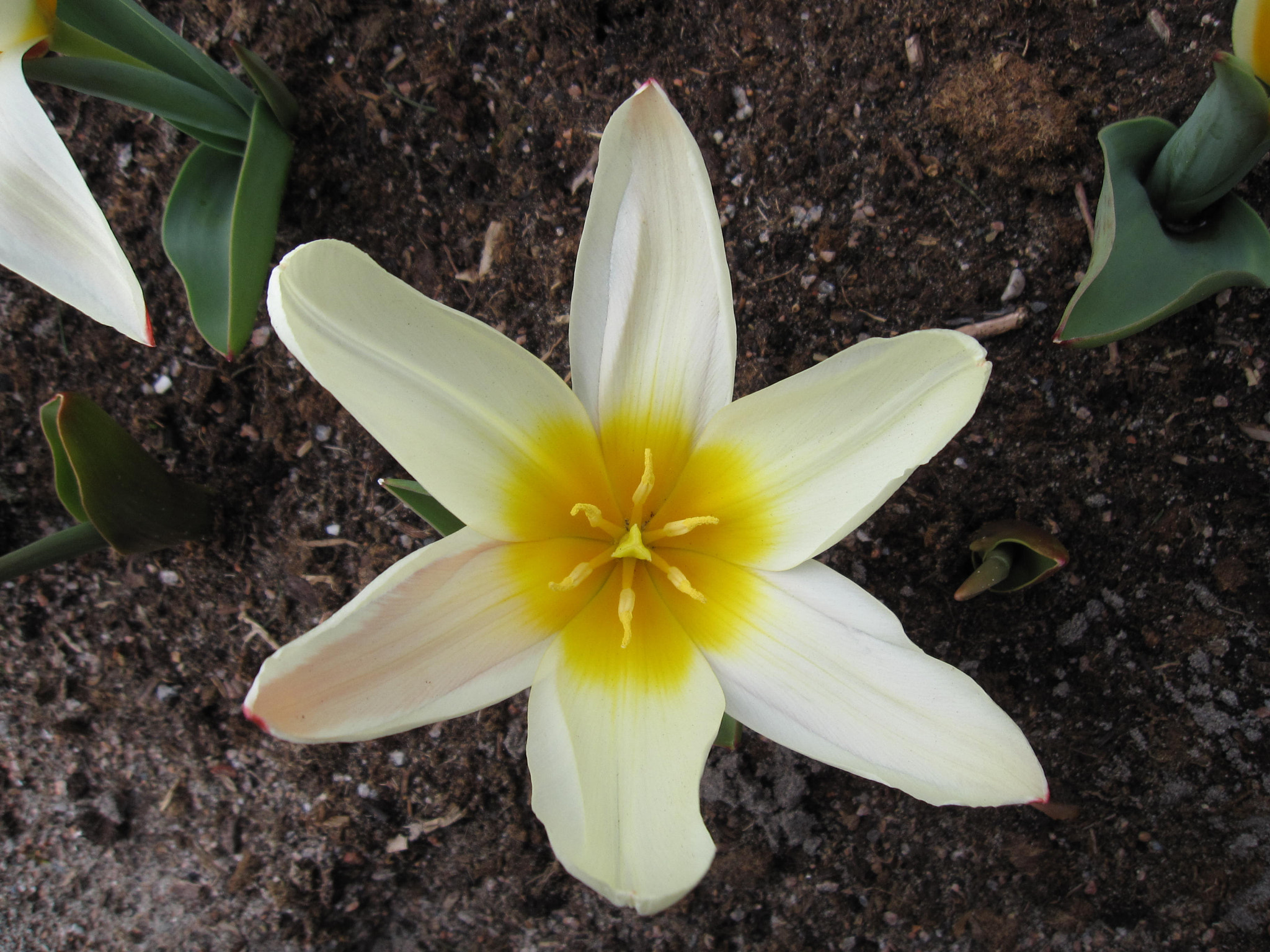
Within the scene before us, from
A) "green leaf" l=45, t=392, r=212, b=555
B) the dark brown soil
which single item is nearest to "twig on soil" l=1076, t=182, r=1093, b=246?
→ the dark brown soil

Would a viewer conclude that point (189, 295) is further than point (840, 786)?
No

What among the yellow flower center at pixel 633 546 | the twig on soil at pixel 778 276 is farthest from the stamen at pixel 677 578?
the twig on soil at pixel 778 276

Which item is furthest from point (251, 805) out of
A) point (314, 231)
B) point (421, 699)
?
point (314, 231)

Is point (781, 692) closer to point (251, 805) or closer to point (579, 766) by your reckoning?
point (579, 766)

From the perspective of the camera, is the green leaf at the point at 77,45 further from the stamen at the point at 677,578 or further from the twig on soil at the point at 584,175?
the stamen at the point at 677,578

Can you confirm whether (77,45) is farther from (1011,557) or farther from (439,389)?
(1011,557)

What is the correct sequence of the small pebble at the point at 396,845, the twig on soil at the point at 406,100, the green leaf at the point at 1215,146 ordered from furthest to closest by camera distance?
the small pebble at the point at 396,845
the twig on soil at the point at 406,100
the green leaf at the point at 1215,146
